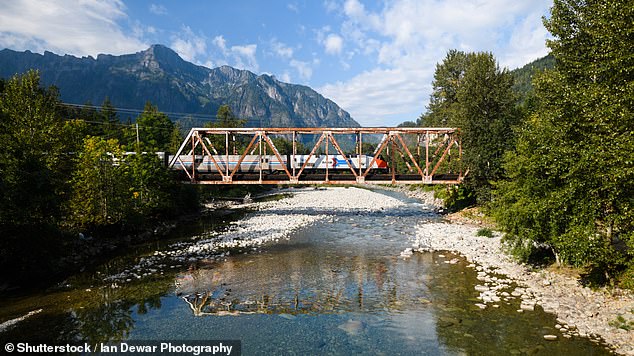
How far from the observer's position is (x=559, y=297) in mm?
15609

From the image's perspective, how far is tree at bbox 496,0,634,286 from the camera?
13203mm

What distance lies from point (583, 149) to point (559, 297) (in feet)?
20.8

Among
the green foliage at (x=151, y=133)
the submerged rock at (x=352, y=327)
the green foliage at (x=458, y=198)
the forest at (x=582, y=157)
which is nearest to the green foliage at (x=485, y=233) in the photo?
the forest at (x=582, y=157)

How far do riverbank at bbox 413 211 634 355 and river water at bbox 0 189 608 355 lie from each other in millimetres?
525

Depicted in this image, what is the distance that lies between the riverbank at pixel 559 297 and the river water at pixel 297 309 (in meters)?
0.53

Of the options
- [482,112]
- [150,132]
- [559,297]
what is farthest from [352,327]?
[150,132]

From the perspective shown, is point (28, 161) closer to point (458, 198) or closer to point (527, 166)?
point (527, 166)

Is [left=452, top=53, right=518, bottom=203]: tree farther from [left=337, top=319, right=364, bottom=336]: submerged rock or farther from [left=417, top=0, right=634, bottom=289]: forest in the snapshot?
[left=337, top=319, right=364, bottom=336]: submerged rock

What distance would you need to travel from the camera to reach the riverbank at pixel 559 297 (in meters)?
12.4

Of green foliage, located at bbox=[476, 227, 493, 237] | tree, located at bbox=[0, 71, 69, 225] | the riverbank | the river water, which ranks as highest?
tree, located at bbox=[0, 71, 69, 225]

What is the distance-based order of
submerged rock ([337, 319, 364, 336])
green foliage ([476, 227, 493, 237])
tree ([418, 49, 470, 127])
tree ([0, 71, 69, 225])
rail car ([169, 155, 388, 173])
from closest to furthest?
submerged rock ([337, 319, 364, 336]) < tree ([0, 71, 69, 225]) < green foliage ([476, 227, 493, 237]) < rail car ([169, 155, 388, 173]) < tree ([418, 49, 470, 127])

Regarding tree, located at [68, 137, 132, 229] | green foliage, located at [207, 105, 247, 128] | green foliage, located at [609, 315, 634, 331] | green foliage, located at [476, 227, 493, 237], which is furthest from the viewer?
green foliage, located at [207, 105, 247, 128]

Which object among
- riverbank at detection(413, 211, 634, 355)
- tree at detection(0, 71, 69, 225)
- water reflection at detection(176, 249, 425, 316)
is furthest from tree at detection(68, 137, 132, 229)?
riverbank at detection(413, 211, 634, 355)

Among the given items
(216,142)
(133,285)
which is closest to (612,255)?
(133,285)
